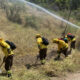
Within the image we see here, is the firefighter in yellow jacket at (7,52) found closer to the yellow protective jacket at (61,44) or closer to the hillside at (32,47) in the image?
the hillside at (32,47)

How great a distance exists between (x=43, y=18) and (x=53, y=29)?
1682mm

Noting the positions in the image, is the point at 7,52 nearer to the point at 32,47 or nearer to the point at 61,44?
the point at 61,44

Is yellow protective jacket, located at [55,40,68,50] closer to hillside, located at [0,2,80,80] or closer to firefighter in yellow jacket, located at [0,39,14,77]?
hillside, located at [0,2,80,80]

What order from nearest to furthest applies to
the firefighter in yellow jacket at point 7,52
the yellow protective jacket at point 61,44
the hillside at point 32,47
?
the firefighter in yellow jacket at point 7,52 → the hillside at point 32,47 → the yellow protective jacket at point 61,44

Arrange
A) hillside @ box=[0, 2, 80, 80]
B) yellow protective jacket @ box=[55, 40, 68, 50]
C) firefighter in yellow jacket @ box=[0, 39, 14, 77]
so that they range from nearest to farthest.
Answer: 1. firefighter in yellow jacket @ box=[0, 39, 14, 77]
2. hillside @ box=[0, 2, 80, 80]
3. yellow protective jacket @ box=[55, 40, 68, 50]

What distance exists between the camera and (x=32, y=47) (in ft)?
30.8

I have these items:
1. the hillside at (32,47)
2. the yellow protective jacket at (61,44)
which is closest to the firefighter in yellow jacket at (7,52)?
the hillside at (32,47)

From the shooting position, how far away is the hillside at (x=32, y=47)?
644cm

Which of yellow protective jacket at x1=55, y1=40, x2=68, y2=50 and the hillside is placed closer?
the hillside

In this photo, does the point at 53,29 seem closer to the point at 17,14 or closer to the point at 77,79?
the point at 17,14

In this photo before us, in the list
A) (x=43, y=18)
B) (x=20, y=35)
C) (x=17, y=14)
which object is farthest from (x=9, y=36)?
(x=43, y=18)

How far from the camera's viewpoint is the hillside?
644 cm

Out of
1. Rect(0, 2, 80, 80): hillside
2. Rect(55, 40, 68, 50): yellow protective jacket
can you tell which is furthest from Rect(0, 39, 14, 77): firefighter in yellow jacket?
Rect(55, 40, 68, 50): yellow protective jacket

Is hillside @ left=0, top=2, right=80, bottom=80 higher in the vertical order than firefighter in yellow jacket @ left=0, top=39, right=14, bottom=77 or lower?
lower
